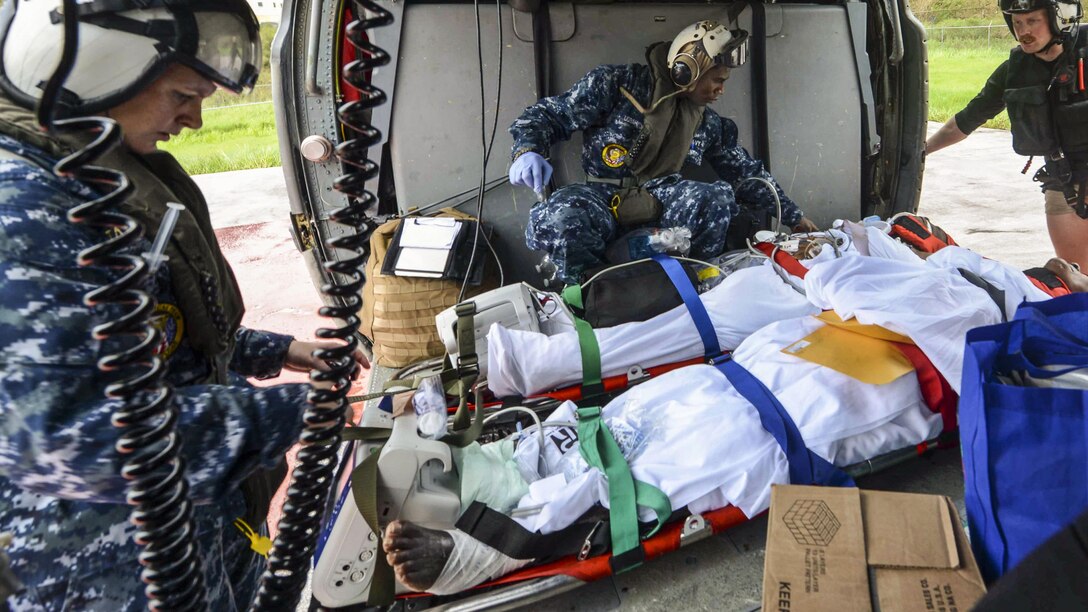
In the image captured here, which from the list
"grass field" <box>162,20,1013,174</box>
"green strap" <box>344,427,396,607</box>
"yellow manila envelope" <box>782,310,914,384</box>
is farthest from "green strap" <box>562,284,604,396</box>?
"grass field" <box>162,20,1013,174</box>

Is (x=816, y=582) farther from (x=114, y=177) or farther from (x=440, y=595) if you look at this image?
(x=114, y=177)

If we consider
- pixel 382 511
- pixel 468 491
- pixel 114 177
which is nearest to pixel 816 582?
pixel 468 491

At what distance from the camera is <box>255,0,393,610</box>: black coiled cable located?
76 cm

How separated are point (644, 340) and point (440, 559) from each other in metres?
1.07

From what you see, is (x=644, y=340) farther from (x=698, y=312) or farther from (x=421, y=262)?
(x=421, y=262)

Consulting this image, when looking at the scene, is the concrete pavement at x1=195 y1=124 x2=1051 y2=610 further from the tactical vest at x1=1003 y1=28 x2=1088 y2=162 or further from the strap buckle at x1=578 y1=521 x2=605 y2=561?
the tactical vest at x1=1003 y1=28 x2=1088 y2=162

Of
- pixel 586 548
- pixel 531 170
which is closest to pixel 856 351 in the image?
pixel 586 548

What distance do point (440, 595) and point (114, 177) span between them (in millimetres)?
1223

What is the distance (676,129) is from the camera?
10.3 feet

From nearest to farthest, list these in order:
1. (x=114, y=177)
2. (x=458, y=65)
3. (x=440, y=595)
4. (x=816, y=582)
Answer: (x=114, y=177), (x=816, y=582), (x=440, y=595), (x=458, y=65)

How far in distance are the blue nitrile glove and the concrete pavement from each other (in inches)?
65.7

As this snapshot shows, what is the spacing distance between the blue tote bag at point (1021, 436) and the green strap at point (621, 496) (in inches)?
26.5

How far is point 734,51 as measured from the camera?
290cm

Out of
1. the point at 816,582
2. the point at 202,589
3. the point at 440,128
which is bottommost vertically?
the point at 816,582
